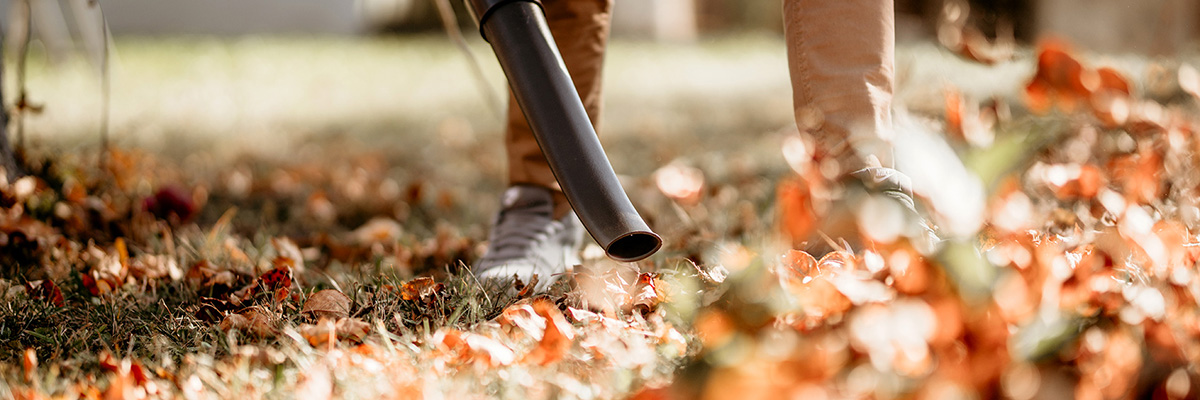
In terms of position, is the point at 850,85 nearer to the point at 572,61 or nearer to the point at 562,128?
the point at 562,128

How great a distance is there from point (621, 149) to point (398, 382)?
220 cm

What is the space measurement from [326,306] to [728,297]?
1.86 feet

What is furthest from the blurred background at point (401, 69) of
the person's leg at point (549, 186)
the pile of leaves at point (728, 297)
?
the person's leg at point (549, 186)

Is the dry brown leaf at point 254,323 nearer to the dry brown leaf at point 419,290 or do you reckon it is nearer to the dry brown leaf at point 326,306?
the dry brown leaf at point 326,306

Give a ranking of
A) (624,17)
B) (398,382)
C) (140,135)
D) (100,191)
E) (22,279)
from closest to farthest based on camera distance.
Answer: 1. (398,382)
2. (22,279)
3. (100,191)
4. (140,135)
5. (624,17)

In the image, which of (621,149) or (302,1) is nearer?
(621,149)

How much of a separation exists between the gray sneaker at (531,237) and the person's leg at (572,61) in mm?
26

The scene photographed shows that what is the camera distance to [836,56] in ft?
3.77

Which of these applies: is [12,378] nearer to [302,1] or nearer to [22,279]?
[22,279]

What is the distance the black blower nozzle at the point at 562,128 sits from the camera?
42.0 inches

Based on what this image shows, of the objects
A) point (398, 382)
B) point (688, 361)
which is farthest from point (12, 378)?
point (688, 361)

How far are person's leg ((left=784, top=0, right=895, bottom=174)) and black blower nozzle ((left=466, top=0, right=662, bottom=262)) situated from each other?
0.96 ft

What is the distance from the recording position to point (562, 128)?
111 cm

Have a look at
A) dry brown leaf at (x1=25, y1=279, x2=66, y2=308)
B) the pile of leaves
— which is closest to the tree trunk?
the pile of leaves
